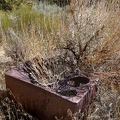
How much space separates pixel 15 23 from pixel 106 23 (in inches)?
77.6

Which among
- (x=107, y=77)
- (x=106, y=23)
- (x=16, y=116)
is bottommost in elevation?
(x=16, y=116)

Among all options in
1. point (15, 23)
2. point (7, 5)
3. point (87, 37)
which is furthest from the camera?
point (7, 5)

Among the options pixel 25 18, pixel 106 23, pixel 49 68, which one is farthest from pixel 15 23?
pixel 106 23

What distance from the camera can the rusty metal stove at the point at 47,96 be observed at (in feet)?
6.98

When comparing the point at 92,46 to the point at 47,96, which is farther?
the point at 92,46

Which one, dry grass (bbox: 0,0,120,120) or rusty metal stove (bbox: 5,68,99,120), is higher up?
dry grass (bbox: 0,0,120,120)

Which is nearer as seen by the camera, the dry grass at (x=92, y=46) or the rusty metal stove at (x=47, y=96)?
the rusty metal stove at (x=47, y=96)

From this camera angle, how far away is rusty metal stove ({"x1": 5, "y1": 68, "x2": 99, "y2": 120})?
2.13 metres

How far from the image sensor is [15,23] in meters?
4.03

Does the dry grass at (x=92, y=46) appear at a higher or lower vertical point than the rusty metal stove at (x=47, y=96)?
higher

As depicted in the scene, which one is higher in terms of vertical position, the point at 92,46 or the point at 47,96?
the point at 92,46

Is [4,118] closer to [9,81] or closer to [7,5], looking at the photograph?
[9,81]

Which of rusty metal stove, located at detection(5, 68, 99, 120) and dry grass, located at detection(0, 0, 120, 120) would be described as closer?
rusty metal stove, located at detection(5, 68, 99, 120)

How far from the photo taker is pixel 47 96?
7.29 ft
